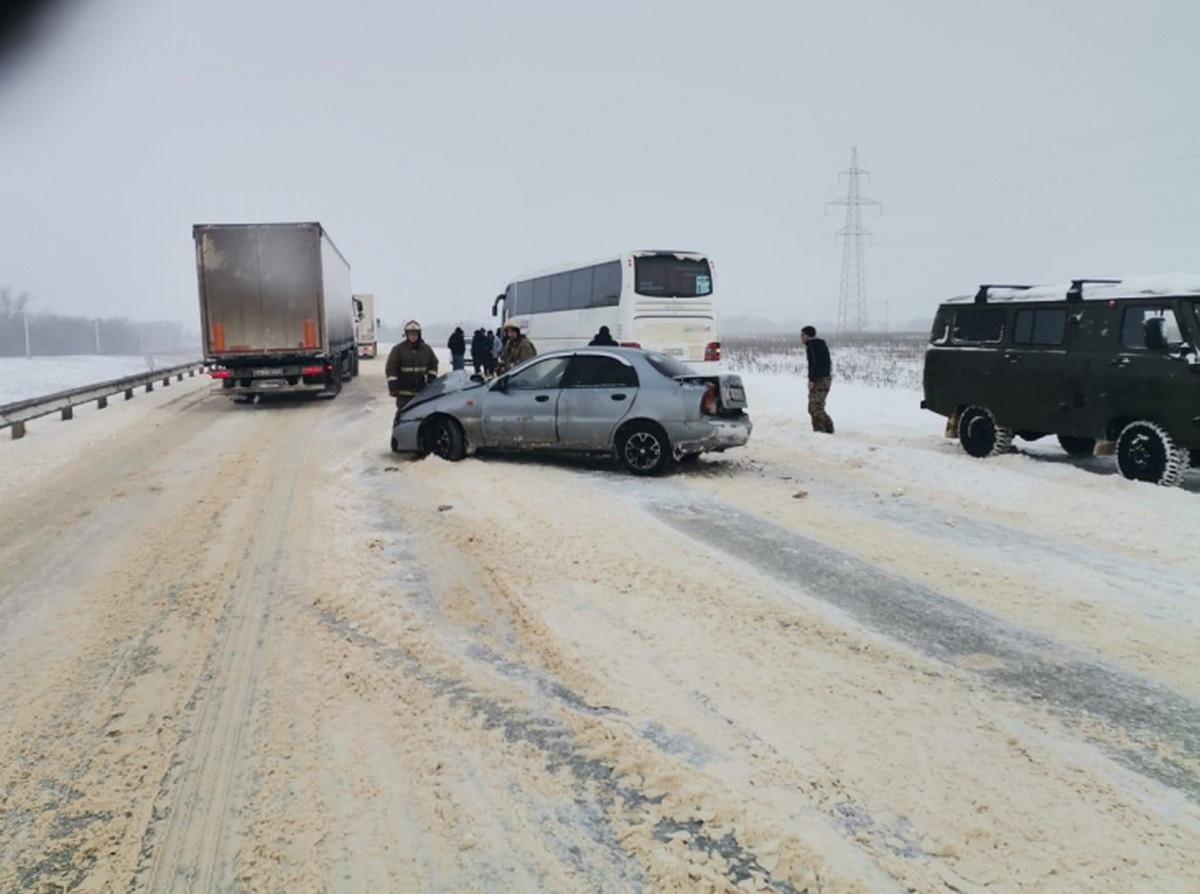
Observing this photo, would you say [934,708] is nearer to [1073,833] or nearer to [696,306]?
[1073,833]

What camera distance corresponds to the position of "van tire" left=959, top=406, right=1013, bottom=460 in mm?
11469

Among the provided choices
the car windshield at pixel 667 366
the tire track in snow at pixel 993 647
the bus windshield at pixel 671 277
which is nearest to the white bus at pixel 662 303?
the bus windshield at pixel 671 277

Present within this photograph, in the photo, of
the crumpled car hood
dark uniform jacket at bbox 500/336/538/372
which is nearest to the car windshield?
the crumpled car hood

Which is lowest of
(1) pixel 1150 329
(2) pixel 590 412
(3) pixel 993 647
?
(3) pixel 993 647

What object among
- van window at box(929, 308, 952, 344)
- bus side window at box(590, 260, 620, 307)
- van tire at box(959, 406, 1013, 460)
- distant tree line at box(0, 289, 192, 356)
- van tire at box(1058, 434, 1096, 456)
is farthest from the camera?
distant tree line at box(0, 289, 192, 356)

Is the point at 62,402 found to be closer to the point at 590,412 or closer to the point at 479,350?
the point at 479,350

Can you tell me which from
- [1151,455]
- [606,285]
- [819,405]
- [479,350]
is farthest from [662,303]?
[1151,455]

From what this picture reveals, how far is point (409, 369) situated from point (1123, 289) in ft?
31.6

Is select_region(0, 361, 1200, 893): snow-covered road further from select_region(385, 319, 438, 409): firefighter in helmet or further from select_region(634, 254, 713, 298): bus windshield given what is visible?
select_region(634, 254, 713, 298): bus windshield

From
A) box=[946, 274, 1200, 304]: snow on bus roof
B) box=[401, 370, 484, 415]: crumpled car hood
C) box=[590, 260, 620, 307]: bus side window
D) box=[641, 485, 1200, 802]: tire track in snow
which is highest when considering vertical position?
box=[590, 260, 620, 307]: bus side window

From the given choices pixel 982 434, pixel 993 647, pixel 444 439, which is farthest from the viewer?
pixel 982 434

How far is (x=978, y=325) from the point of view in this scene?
38.7ft

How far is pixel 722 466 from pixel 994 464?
3.54 metres

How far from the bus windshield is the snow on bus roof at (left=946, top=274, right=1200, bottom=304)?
7304mm
